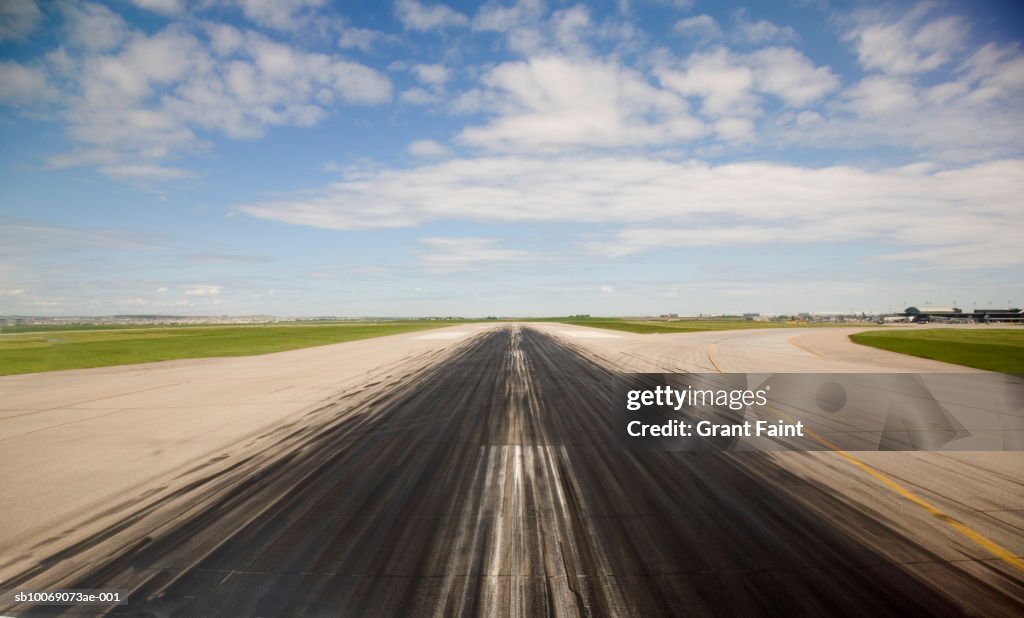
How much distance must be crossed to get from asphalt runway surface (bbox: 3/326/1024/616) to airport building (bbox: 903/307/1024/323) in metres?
162

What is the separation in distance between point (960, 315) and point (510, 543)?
206 meters

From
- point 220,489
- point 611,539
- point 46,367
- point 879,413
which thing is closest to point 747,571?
point 611,539

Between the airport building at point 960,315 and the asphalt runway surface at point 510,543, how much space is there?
162 metres

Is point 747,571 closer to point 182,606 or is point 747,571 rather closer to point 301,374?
point 182,606

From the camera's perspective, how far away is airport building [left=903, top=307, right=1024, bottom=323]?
128m

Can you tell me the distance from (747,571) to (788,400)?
11.6 m

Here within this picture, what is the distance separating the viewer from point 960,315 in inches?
6019
